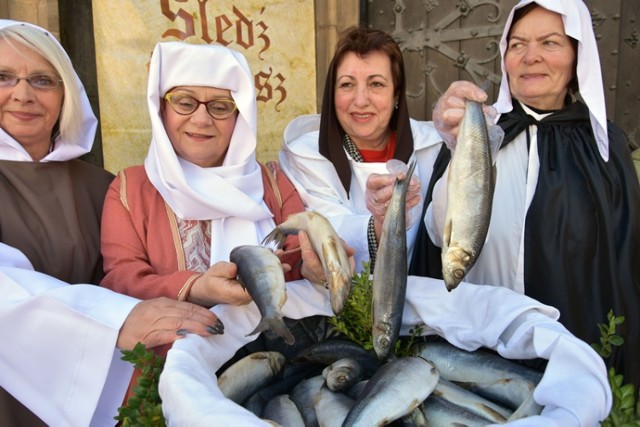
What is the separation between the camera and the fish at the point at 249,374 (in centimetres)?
164

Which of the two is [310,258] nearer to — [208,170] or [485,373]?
[485,373]

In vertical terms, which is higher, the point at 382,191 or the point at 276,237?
→ the point at 382,191

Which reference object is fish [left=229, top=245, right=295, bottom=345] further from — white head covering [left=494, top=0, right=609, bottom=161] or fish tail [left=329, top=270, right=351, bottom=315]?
white head covering [left=494, top=0, right=609, bottom=161]

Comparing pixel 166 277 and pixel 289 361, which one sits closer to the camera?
pixel 289 361

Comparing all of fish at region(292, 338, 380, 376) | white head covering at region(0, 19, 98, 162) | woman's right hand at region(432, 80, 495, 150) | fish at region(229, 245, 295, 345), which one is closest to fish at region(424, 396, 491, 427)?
fish at region(292, 338, 380, 376)

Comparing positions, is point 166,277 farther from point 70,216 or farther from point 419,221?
point 419,221

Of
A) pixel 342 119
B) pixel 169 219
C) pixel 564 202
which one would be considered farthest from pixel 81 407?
pixel 564 202

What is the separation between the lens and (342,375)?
5.29 ft

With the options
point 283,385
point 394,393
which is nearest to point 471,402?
point 394,393

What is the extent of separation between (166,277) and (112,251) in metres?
0.32

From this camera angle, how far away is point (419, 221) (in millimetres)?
2660

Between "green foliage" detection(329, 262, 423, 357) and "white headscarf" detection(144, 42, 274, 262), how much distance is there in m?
0.62

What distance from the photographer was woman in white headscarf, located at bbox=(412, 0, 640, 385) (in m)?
2.46

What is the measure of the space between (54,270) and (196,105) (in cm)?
90
